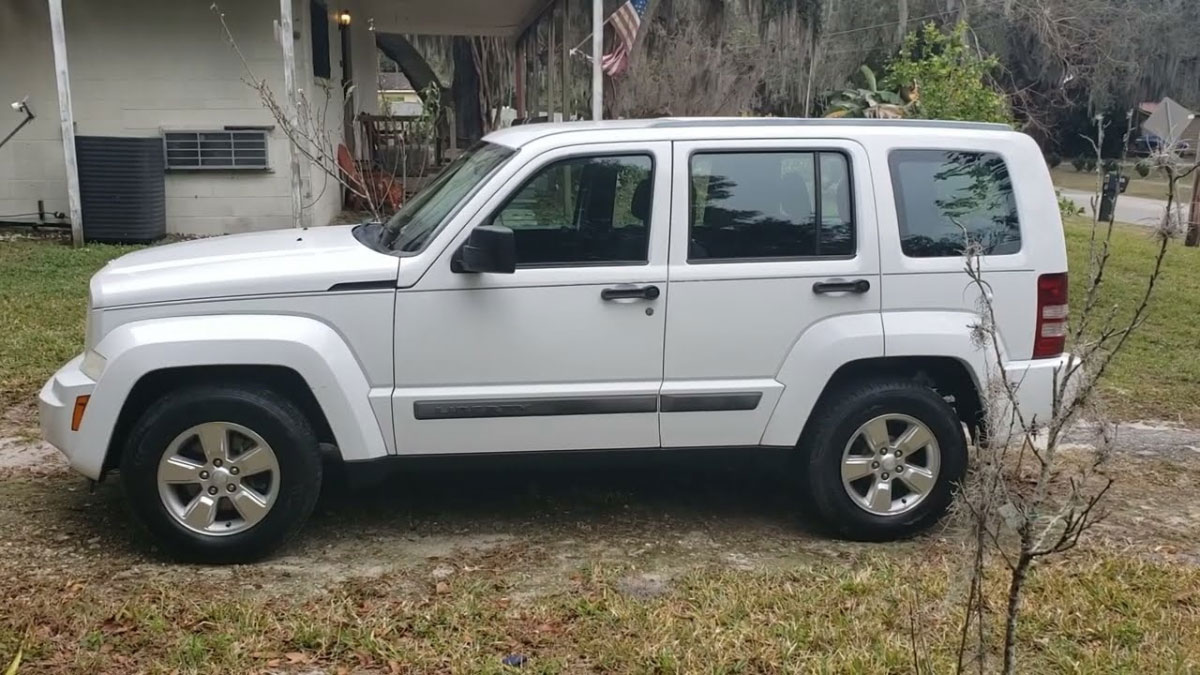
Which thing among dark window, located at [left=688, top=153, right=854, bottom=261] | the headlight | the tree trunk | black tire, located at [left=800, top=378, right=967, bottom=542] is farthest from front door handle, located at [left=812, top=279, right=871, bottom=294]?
the tree trunk

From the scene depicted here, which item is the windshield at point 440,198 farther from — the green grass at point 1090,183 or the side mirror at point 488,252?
the green grass at point 1090,183

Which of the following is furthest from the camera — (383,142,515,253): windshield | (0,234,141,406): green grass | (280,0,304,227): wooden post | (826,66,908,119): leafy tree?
(826,66,908,119): leafy tree

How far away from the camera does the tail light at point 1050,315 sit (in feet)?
15.1

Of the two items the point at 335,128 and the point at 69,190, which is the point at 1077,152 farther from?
the point at 69,190

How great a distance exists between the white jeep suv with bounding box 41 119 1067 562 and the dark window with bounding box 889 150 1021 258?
0.03ft

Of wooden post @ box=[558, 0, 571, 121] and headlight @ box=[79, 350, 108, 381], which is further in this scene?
wooden post @ box=[558, 0, 571, 121]

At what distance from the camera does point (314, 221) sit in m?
12.7

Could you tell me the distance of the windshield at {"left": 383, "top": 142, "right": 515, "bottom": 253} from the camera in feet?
14.6

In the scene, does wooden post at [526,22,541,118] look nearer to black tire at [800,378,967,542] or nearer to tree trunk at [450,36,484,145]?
tree trunk at [450,36,484,145]

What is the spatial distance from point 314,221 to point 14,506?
8207mm

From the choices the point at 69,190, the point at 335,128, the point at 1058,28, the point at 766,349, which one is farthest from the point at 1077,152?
the point at 766,349

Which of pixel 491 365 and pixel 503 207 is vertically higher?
pixel 503 207

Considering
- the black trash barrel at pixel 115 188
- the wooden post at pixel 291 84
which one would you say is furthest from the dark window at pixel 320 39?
the black trash barrel at pixel 115 188

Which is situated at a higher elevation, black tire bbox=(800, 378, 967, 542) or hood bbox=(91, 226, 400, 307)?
hood bbox=(91, 226, 400, 307)
